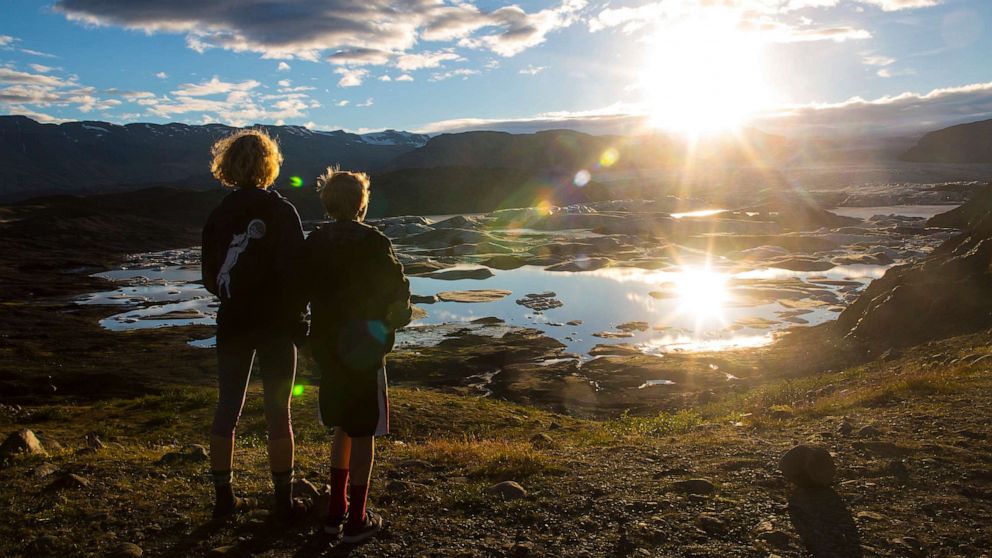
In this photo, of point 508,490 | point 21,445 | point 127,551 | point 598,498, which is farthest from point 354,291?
point 21,445

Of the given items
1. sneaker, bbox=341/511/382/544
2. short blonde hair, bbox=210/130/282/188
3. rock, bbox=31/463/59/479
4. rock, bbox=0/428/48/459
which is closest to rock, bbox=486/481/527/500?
sneaker, bbox=341/511/382/544

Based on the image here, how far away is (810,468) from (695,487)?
3.55 feet

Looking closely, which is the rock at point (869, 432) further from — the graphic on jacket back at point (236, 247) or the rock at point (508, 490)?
the graphic on jacket back at point (236, 247)

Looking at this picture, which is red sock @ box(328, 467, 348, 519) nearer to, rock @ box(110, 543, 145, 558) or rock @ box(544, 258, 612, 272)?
rock @ box(110, 543, 145, 558)

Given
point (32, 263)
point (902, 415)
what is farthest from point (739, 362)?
point (32, 263)

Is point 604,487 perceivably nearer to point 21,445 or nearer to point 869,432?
point 869,432

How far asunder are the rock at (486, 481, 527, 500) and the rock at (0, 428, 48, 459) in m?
6.35

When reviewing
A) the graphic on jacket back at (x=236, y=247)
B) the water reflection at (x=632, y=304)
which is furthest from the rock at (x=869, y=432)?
the water reflection at (x=632, y=304)

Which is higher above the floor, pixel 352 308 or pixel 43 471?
pixel 352 308

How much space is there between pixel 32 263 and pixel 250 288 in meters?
103

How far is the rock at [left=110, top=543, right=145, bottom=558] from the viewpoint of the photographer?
4.86 m

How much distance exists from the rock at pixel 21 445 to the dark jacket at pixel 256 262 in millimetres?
5865

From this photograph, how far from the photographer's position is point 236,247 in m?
4.96

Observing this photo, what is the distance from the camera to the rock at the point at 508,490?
20.9ft
